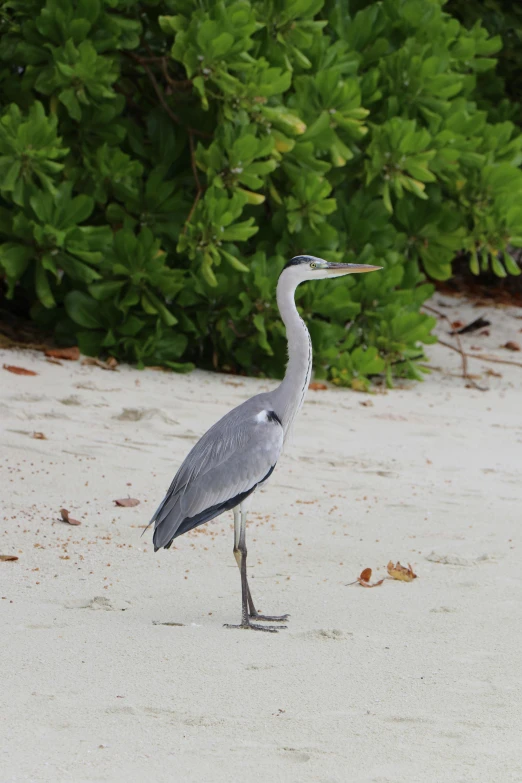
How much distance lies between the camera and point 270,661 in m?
3.46

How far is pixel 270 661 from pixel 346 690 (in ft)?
1.10

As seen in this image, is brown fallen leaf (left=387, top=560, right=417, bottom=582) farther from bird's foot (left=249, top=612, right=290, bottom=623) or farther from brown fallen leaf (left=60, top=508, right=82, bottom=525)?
brown fallen leaf (left=60, top=508, right=82, bottom=525)

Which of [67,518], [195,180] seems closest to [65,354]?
[195,180]

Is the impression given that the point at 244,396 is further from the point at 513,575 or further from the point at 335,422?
the point at 513,575

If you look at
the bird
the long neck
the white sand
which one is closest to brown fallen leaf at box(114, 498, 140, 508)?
the white sand

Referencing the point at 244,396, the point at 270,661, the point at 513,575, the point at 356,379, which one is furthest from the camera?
the point at 356,379

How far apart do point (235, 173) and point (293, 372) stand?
3302 millimetres

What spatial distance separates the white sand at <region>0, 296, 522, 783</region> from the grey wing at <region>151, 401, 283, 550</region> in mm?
306

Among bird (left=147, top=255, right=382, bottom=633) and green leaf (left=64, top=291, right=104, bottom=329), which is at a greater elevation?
bird (left=147, top=255, right=382, bottom=633)

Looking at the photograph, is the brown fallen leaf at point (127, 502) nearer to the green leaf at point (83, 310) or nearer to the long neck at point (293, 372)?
the long neck at point (293, 372)

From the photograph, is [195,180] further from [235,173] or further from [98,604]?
[98,604]

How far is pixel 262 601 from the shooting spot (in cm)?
426

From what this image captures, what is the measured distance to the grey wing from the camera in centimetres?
404

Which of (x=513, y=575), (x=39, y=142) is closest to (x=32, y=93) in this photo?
(x=39, y=142)
